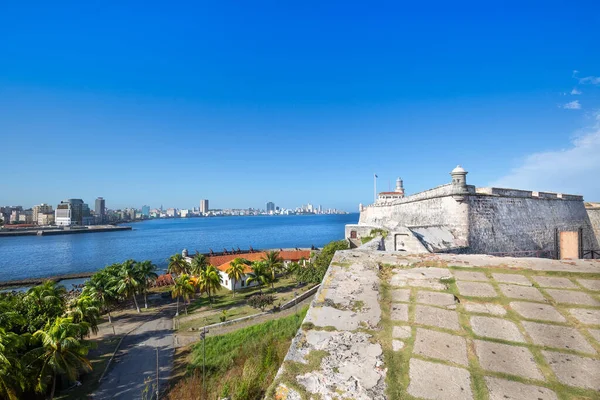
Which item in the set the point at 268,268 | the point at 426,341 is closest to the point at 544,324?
the point at 426,341

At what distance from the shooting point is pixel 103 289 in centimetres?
2644

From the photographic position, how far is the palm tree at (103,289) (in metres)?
25.6

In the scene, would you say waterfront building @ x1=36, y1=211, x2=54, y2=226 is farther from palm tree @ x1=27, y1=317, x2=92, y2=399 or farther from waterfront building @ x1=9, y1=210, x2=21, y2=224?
palm tree @ x1=27, y1=317, x2=92, y2=399

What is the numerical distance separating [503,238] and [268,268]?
23.2 meters

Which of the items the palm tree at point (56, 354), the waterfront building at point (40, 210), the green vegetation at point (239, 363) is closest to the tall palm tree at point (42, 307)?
the palm tree at point (56, 354)

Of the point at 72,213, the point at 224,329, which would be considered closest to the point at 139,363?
the point at 224,329

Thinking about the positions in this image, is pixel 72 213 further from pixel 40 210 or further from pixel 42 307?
pixel 42 307

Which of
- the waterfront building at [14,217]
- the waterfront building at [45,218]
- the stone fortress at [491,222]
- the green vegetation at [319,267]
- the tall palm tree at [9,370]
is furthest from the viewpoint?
the waterfront building at [14,217]

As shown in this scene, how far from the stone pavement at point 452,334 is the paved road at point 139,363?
1335 centimetres

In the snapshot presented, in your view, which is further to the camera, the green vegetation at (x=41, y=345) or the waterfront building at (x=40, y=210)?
the waterfront building at (x=40, y=210)

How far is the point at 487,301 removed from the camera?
2506 mm

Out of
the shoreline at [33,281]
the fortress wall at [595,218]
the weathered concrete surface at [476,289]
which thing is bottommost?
the shoreline at [33,281]

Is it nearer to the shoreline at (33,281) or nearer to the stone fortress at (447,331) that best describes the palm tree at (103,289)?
the stone fortress at (447,331)

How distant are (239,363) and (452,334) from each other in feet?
43.7
